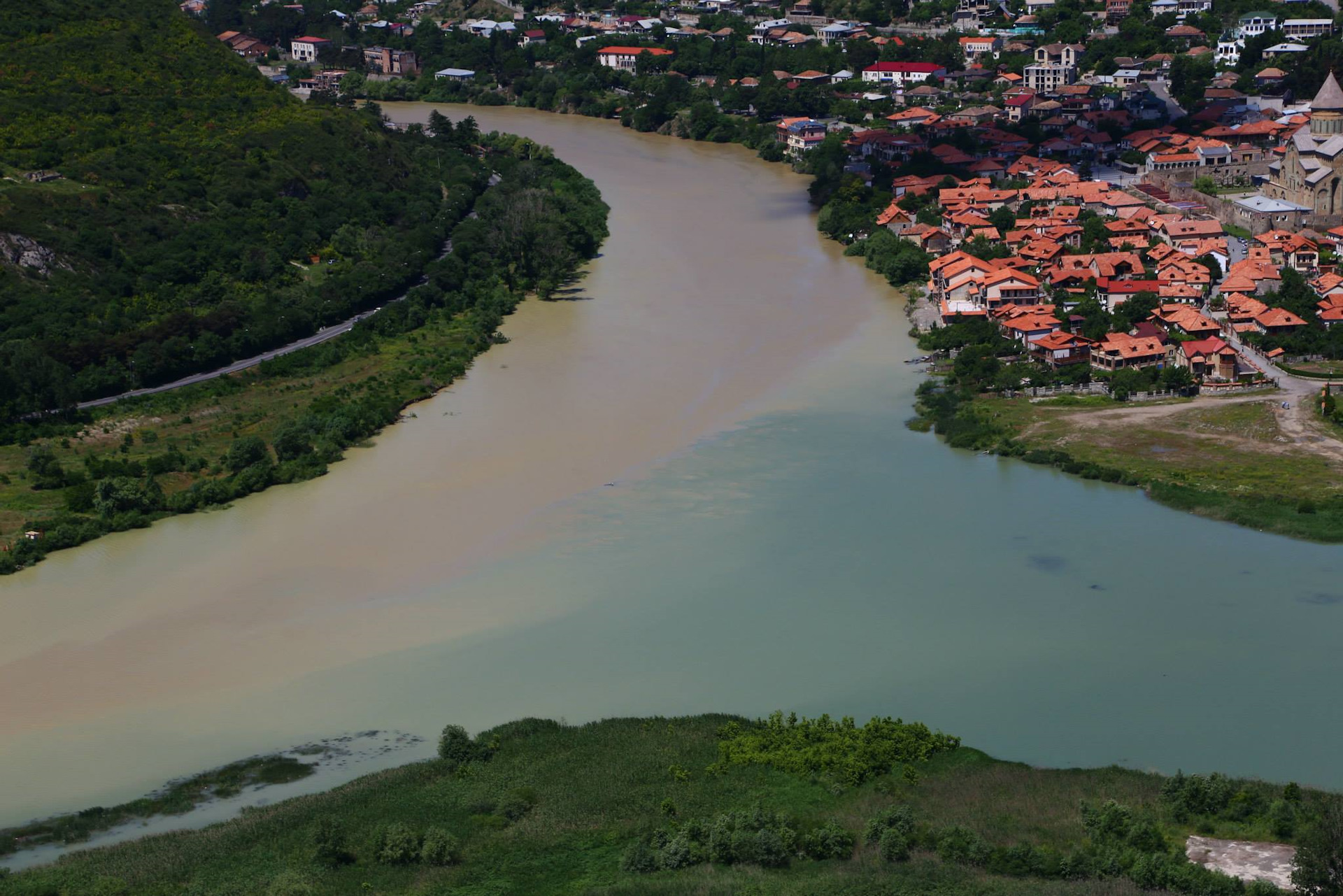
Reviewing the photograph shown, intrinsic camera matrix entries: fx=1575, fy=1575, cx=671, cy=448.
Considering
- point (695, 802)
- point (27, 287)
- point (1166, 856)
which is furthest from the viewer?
point (27, 287)

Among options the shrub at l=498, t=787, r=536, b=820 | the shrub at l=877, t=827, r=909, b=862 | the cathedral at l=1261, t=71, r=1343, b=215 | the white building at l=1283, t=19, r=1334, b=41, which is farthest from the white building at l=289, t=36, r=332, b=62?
the shrub at l=877, t=827, r=909, b=862

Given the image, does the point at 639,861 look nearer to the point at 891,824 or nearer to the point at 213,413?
the point at 891,824

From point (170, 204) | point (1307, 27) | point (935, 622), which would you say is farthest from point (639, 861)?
point (1307, 27)

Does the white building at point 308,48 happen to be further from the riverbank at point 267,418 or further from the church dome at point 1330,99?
the church dome at point 1330,99

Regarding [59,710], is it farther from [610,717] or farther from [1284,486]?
[1284,486]

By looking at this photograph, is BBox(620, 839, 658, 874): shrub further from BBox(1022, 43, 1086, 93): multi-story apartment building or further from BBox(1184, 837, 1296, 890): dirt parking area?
BBox(1022, 43, 1086, 93): multi-story apartment building

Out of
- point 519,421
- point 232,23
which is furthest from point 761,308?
point 232,23

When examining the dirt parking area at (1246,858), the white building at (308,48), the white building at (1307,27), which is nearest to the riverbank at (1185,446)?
the dirt parking area at (1246,858)
